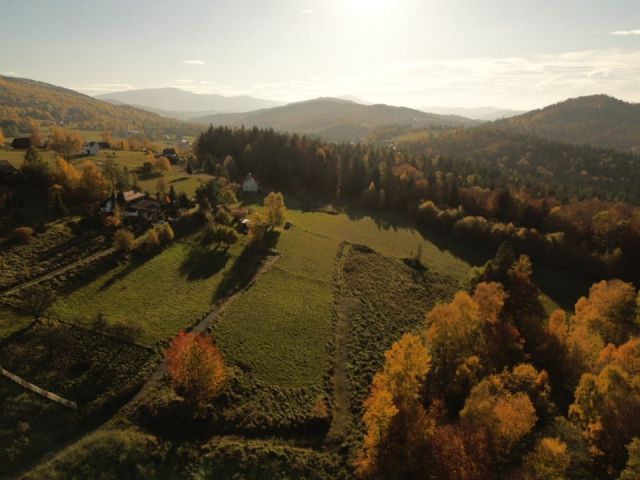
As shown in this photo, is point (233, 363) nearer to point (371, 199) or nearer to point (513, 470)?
point (513, 470)

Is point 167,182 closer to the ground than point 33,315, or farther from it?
farther from it

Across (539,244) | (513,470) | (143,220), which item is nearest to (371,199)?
(539,244)

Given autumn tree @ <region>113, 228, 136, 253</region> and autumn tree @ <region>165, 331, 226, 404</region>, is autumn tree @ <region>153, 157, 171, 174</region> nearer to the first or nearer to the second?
autumn tree @ <region>113, 228, 136, 253</region>

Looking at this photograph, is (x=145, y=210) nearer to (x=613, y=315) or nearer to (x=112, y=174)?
(x=112, y=174)

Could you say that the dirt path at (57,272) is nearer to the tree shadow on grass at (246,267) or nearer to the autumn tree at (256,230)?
the tree shadow on grass at (246,267)

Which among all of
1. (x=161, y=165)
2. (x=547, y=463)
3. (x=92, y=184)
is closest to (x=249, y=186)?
(x=161, y=165)

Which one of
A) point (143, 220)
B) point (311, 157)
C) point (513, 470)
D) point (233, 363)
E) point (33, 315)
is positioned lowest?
point (513, 470)

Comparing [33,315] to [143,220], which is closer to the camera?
[33,315]
